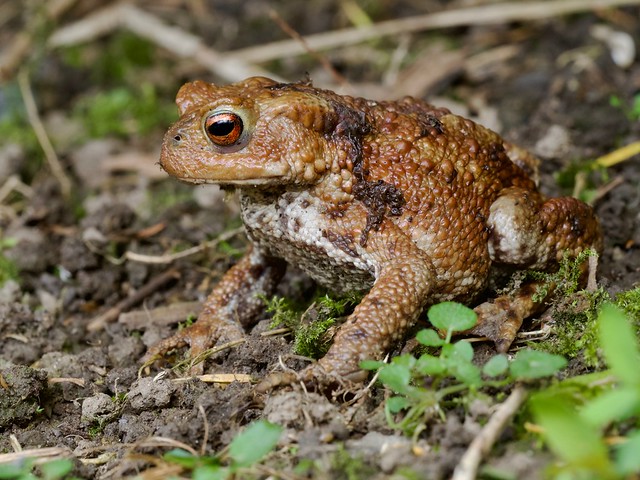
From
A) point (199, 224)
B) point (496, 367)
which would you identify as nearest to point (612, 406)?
point (496, 367)

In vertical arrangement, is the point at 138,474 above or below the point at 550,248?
below

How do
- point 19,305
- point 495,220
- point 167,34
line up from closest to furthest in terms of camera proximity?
point 495,220, point 19,305, point 167,34

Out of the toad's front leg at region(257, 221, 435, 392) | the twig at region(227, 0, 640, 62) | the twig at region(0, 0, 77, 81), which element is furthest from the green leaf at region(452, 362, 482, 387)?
the twig at region(0, 0, 77, 81)

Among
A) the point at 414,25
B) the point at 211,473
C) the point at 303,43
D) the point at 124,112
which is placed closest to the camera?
the point at 211,473

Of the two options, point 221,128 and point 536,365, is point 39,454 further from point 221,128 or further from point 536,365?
point 536,365

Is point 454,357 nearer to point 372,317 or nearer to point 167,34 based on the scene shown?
point 372,317

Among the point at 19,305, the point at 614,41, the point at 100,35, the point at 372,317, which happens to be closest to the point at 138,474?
the point at 372,317
